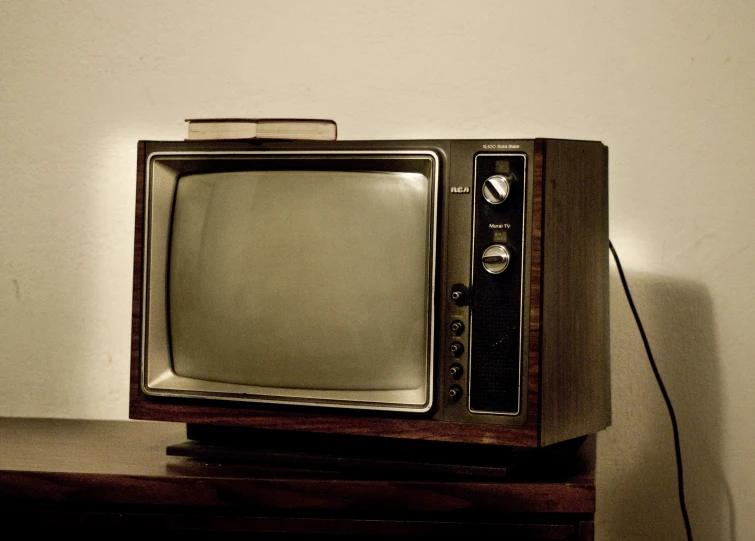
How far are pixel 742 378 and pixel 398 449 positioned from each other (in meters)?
0.61

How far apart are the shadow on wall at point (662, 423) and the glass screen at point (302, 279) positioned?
0.52 m

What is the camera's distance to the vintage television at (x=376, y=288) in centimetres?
90

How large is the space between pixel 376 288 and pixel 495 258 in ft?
0.46

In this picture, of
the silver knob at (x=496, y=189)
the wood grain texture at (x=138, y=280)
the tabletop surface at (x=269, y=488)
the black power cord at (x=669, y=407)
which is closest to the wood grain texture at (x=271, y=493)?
the tabletop surface at (x=269, y=488)

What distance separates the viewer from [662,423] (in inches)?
A: 52.1

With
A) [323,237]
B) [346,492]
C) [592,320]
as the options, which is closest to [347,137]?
[323,237]

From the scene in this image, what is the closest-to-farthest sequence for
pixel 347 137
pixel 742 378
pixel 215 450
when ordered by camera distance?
pixel 215 450, pixel 742 378, pixel 347 137

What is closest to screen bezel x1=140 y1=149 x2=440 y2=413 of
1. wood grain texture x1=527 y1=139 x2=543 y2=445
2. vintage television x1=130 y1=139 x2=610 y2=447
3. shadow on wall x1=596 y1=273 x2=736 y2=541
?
vintage television x1=130 y1=139 x2=610 y2=447

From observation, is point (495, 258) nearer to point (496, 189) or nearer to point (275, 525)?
point (496, 189)

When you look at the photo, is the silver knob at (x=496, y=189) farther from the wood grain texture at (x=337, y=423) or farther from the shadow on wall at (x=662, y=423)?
the shadow on wall at (x=662, y=423)

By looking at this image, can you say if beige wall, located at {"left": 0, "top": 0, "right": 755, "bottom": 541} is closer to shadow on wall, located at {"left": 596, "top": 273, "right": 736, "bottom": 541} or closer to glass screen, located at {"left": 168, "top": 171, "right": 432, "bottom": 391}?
shadow on wall, located at {"left": 596, "top": 273, "right": 736, "bottom": 541}

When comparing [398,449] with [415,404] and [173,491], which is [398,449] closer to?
[415,404]

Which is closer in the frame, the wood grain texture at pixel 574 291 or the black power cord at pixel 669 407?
the wood grain texture at pixel 574 291

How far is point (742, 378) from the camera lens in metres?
1.29
